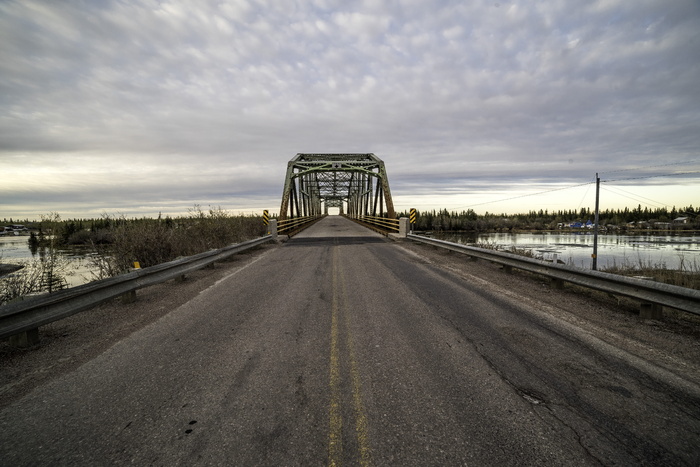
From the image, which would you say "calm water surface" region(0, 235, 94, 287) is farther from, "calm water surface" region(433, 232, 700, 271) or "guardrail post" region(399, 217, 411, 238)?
"calm water surface" region(433, 232, 700, 271)

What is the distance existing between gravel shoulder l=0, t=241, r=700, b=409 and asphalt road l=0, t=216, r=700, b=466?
285 mm

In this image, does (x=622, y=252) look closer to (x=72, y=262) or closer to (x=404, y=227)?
(x=404, y=227)

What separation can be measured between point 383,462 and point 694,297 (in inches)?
195

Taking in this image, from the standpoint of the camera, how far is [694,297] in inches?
164

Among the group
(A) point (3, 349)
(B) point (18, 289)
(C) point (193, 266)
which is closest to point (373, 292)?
(C) point (193, 266)

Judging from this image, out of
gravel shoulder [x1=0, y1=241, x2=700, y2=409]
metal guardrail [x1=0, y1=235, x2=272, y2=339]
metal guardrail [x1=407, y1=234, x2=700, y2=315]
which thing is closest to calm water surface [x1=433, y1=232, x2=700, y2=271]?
metal guardrail [x1=407, y1=234, x2=700, y2=315]

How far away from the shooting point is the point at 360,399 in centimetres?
291

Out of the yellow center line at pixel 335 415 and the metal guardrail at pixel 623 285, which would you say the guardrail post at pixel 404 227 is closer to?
the metal guardrail at pixel 623 285

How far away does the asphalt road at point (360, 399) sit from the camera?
2297 millimetres

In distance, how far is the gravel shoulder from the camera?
3609mm

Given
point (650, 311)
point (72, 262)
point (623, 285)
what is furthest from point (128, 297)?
point (72, 262)

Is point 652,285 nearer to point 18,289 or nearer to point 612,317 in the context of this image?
point 612,317

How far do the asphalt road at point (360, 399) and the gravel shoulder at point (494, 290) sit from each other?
285mm

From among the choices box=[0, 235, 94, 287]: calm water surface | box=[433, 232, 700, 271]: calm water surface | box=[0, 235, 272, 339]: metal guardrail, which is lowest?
box=[433, 232, 700, 271]: calm water surface
